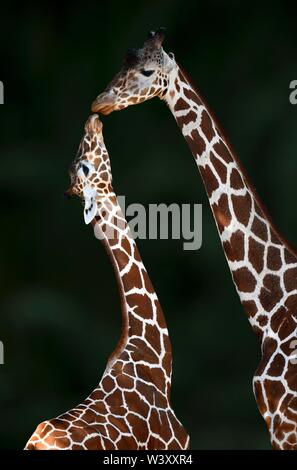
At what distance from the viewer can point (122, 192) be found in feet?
15.3

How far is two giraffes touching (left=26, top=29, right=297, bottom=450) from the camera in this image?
3.16 metres

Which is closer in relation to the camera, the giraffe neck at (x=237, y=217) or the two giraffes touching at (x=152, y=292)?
the two giraffes touching at (x=152, y=292)

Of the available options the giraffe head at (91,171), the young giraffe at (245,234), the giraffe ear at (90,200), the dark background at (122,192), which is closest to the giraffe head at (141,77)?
the young giraffe at (245,234)

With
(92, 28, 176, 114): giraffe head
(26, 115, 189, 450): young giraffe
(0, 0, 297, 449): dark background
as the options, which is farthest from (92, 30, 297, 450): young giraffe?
(0, 0, 297, 449): dark background

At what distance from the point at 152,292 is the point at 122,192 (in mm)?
1169

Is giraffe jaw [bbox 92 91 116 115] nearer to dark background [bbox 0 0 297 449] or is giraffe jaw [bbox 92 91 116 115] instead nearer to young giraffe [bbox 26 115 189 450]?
young giraffe [bbox 26 115 189 450]

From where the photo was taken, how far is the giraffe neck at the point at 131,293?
3.46 meters

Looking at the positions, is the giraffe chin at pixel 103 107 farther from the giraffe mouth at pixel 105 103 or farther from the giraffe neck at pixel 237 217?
the giraffe neck at pixel 237 217

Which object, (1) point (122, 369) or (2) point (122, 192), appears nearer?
(1) point (122, 369)

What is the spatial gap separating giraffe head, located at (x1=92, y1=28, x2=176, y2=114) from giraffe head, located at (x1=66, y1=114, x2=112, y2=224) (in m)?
0.11

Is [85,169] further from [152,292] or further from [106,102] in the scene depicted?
[152,292]

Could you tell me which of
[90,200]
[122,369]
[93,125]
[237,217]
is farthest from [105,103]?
[122,369]

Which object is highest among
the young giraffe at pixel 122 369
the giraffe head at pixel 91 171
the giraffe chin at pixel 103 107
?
the giraffe chin at pixel 103 107

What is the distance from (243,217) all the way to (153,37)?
597 mm
